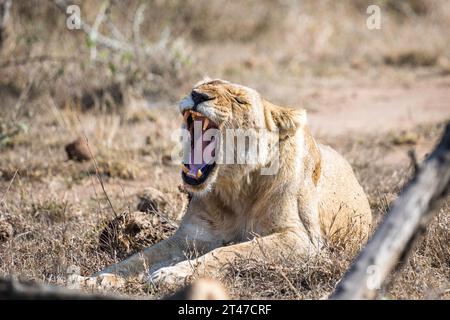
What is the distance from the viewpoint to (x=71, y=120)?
8.84m

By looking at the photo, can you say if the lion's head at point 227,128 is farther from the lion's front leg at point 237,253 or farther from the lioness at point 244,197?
the lion's front leg at point 237,253

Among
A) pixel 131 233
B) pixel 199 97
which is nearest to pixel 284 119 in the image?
pixel 199 97

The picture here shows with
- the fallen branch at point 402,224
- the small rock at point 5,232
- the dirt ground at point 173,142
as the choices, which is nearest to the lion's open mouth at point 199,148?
the dirt ground at point 173,142

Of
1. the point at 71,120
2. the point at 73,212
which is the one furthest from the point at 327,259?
the point at 71,120

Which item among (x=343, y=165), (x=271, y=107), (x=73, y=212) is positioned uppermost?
(x=271, y=107)

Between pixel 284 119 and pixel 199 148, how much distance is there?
51 centimetres

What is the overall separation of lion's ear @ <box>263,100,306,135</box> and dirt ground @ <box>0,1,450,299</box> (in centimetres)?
73

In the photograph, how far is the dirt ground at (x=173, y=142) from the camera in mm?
4805

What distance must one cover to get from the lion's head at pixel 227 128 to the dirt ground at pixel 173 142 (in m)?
0.55

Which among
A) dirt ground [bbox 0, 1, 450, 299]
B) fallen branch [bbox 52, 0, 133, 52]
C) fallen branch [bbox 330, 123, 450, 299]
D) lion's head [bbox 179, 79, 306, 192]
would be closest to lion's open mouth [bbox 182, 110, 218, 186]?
lion's head [bbox 179, 79, 306, 192]

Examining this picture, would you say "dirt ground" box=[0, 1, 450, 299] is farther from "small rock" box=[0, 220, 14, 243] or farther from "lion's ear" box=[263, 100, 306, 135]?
"lion's ear" box=[263, 100, 306, 135]

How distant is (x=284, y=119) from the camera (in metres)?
4.95
